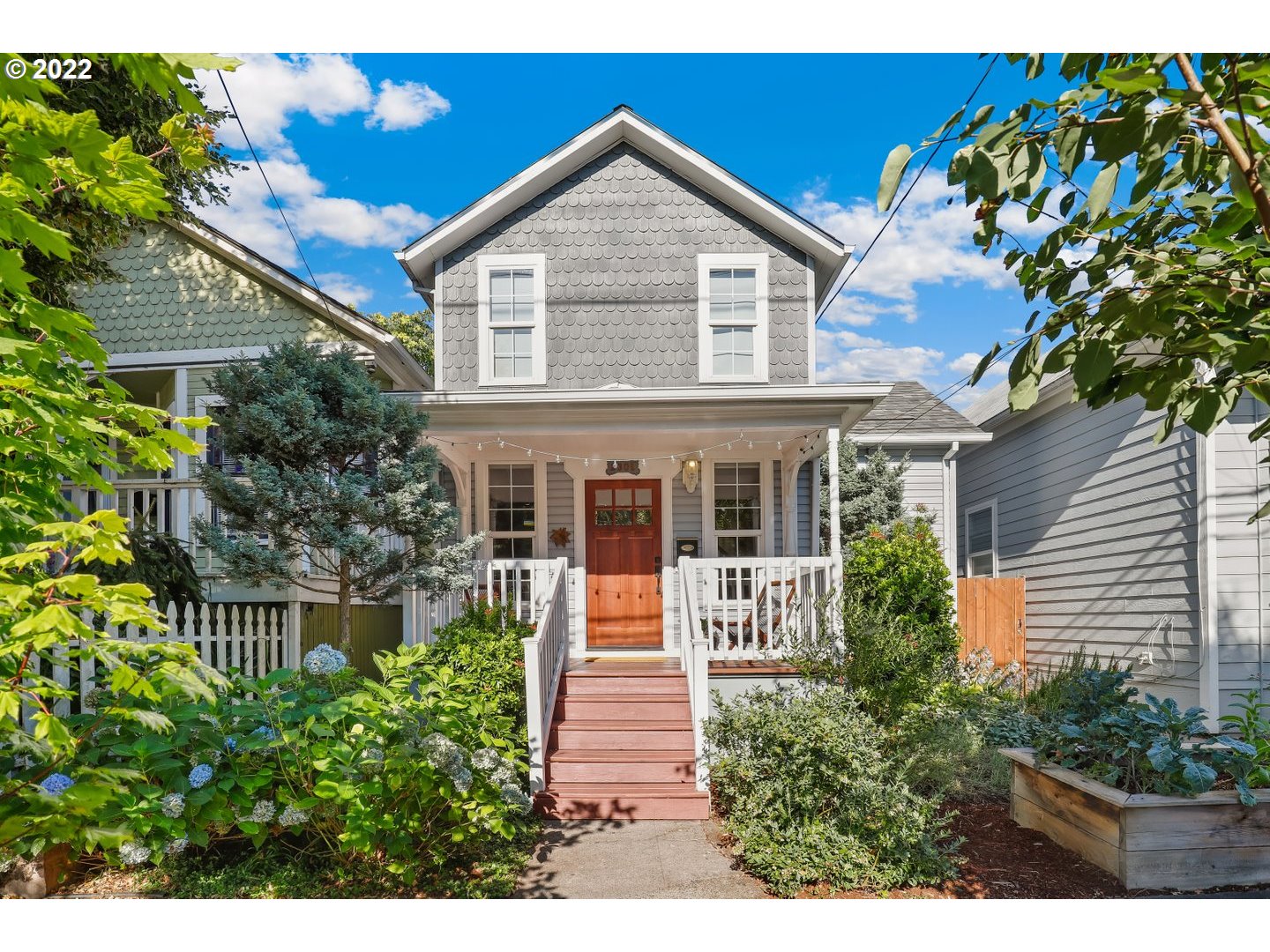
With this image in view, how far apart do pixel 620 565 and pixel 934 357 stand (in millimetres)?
5224

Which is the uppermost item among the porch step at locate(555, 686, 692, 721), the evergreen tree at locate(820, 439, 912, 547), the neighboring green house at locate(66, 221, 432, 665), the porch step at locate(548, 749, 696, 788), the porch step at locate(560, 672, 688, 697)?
the neighboring green house at locate(66, 221, 432, 665)

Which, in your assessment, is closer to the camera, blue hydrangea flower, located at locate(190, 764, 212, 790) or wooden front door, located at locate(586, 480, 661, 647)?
blue hydrangea flower, located at locate(190, 764, 212, 790)

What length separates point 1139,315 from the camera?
79.7 inches

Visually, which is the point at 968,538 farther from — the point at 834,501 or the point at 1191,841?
the point at 1191,841

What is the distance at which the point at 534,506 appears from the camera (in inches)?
354

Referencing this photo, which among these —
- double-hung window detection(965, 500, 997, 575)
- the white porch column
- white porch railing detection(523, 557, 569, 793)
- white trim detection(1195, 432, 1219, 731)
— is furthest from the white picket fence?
double-hung window detection(965, 500, 997, 575)

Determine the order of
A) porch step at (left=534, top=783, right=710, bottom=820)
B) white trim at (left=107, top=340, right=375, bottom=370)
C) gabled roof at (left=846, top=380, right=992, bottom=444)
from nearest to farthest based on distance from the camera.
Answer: porch step at (left=534, top=783, right=710, bottom=820), white trim at (left=107, top=340, right=375, bottom=370), gabled roof at (left=846, top=380, right=992, bottom=444)

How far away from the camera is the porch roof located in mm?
6961

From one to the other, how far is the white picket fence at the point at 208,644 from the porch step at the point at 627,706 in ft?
7.51

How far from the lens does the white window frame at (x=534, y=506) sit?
8.92m

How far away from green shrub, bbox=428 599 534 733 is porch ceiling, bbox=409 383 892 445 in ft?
6.06

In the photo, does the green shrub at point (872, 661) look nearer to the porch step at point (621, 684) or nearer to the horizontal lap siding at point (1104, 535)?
the porch step at point (621, 684)

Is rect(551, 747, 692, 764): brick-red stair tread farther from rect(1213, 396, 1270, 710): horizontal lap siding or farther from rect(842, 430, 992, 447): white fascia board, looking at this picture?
rect(842, 430, 992, 447): white fascia board

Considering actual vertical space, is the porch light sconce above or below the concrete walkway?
above
